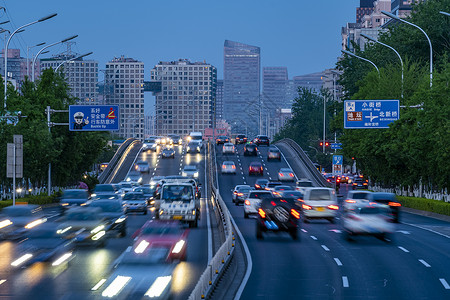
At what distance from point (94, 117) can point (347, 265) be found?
42360mm

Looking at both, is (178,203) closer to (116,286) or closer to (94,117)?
(116,286)

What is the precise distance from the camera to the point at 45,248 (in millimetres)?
29844

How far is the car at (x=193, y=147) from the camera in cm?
11526

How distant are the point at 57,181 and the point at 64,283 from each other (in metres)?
58.4

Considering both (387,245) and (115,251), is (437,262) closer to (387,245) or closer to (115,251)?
(387,245)

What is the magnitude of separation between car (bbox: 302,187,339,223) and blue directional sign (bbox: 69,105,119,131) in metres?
26.2

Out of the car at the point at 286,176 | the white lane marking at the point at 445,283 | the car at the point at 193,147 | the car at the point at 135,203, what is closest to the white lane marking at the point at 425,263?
the white lane marking at the point at 445,283

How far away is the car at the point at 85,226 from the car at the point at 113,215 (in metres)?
1.07

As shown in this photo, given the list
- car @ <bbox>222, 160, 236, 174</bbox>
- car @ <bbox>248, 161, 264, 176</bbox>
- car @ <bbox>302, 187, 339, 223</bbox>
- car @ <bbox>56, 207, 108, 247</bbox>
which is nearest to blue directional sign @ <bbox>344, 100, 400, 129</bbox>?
car @ <bbox>302, 187, 339, 223</bbox>

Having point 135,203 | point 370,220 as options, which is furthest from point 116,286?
point 135,203

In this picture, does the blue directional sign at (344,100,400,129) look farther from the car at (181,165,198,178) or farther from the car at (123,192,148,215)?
the car at (181,165,198,178)

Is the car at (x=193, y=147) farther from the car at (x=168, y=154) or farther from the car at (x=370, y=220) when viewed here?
the car at (x=370, y=220)

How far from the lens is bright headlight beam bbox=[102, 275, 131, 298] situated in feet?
65.3

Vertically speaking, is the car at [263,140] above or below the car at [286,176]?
above
